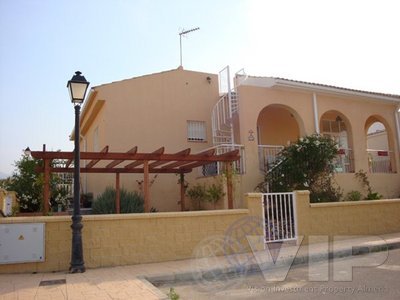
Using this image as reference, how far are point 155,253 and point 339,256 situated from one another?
4724 millimetres

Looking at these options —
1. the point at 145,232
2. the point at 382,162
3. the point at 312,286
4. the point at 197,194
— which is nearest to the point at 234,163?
the point at 197,194

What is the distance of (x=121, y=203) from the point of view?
13719 millimetres

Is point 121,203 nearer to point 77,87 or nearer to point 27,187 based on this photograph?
point 77,87

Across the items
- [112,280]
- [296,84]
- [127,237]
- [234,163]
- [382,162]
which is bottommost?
[112,280]

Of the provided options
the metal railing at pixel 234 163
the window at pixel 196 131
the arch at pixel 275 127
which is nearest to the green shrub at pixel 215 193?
the metal railing at pixel 234 163

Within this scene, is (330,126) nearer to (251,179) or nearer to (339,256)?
(251,179)

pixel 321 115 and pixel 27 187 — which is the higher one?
pixel 321 115

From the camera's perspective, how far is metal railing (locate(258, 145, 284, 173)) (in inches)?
591

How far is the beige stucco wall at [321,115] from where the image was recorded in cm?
1486

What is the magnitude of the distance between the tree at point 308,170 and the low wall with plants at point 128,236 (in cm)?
416

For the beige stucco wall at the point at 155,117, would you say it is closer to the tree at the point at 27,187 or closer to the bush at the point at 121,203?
the bush at the point at 121,203

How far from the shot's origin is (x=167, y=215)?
31.1ft

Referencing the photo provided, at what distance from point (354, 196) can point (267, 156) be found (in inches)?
148

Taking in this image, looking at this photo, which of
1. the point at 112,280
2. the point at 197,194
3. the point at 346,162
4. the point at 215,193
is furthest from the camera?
the point at 346,162
